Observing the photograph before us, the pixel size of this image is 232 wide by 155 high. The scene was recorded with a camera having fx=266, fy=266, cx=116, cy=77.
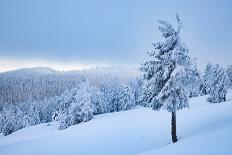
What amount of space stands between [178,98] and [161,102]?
1.52m

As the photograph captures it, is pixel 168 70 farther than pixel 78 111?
No

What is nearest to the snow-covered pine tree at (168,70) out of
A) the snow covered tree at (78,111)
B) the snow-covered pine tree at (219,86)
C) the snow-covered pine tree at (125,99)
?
the snow covered tree at (78,111)

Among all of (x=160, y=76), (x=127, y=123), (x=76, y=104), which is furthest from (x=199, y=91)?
(x=160, y=76)

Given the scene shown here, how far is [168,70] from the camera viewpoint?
2234 centimetres

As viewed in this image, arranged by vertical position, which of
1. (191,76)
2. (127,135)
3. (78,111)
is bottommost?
(78,111)

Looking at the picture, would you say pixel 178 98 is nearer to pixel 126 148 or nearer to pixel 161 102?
pixel 161 102

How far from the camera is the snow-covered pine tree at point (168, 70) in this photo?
73.2ft

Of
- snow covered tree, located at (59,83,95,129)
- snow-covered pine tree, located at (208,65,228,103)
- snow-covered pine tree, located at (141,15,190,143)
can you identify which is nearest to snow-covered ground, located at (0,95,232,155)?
snow-covered pine tree, located at (141,15,190,143)

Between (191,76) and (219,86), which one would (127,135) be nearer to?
(191,76)

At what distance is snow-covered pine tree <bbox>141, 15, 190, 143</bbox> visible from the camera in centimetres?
2231

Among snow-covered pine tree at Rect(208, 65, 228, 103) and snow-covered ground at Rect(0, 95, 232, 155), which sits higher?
snow-covered pine tree at Rect(208, 65, 228, 103)

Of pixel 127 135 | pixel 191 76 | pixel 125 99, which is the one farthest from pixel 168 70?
pixel 125 99

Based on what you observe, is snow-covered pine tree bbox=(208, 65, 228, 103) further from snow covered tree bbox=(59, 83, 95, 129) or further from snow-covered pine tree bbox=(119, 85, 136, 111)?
snow-covered pine tree bbox=(119, 85, 136, 111)

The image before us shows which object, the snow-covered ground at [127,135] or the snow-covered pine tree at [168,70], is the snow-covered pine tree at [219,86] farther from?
the snow-covered pine tree at [168,70]
